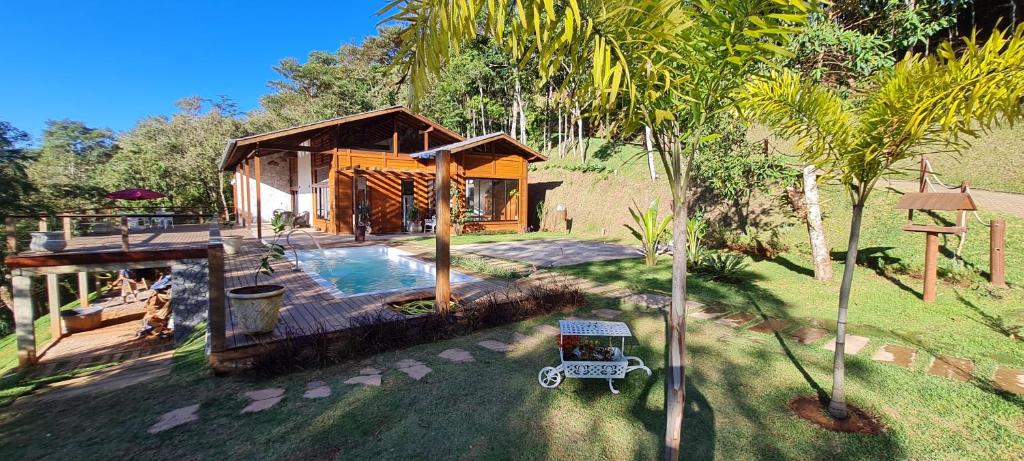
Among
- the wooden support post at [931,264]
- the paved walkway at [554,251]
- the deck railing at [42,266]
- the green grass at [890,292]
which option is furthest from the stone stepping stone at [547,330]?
the wooden support post at [931,264]

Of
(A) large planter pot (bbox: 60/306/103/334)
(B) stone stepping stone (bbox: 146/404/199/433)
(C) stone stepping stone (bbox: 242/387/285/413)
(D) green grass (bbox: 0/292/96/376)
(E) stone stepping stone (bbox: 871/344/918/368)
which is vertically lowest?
(D) green grass (bbox: 0/292/96/376)

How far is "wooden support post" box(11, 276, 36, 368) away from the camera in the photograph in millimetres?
5293

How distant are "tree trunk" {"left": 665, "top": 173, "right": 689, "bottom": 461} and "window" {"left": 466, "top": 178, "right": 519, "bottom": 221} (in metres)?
15.0

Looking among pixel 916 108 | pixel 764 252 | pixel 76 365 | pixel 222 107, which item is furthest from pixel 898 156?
pixel 222 107

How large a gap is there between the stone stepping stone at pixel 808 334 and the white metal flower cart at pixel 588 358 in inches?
76.2

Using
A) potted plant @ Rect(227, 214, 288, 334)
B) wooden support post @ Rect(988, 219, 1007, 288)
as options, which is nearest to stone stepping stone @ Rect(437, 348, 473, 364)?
potted plant @ Rect(227, 214, 288, 334)

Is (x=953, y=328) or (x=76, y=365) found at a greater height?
(x=953, y=328)

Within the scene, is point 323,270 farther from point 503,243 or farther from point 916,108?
→ point 916,108

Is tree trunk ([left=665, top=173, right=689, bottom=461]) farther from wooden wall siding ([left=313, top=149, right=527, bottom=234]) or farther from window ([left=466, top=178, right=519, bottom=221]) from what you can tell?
window ([left=466, top=178, right=519, bottom=221])

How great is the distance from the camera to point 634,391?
3.32m

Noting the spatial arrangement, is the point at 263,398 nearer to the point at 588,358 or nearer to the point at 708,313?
the point at 588,358

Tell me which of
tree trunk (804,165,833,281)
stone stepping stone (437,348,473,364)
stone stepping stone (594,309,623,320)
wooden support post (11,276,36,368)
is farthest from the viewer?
tree trunk (804,165,833,281)

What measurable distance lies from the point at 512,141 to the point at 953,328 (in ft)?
45.2

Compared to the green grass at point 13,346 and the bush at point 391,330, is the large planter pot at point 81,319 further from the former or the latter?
the bush at point 391,330
